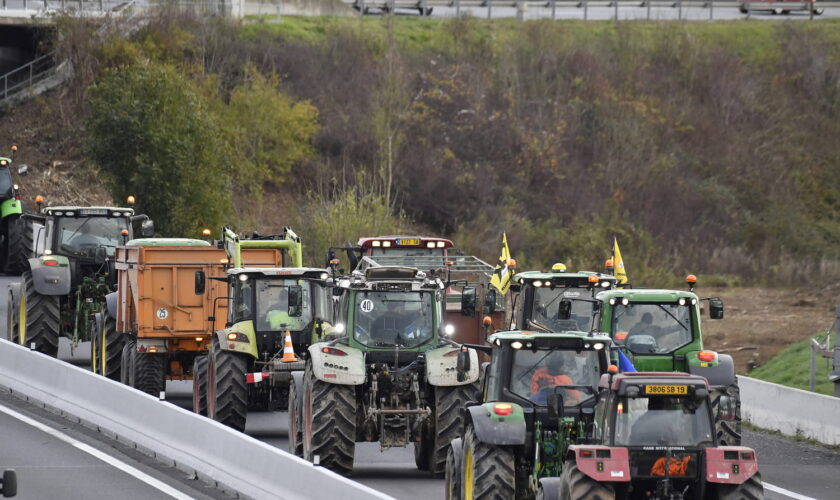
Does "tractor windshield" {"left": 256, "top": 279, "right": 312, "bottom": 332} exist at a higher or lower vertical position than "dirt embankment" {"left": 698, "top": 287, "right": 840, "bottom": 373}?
higher

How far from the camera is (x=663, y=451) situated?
1282cm

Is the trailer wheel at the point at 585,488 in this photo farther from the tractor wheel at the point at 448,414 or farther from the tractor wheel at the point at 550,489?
the tractor wheel at the point at 448,414

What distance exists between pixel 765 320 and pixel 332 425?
25.8 metres

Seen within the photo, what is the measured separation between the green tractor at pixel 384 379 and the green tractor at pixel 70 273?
9491 millimetres

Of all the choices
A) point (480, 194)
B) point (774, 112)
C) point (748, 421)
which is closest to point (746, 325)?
point (748, 421)

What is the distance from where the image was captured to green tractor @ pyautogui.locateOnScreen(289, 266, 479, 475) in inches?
713

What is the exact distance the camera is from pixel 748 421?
2491 cm

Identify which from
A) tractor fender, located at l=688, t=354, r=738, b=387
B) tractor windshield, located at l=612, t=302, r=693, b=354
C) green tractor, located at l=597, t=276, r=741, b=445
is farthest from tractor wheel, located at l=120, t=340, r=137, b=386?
tractor fender, located at l=688, t=354, r=738, b=387

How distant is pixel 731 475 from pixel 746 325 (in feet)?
93.9

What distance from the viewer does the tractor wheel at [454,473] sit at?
49.1ft

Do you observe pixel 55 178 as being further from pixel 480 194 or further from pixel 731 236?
pixel 731 236

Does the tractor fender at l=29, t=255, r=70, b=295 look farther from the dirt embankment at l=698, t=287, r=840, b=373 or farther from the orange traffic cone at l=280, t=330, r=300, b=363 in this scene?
the dirt embankment at l=698, t=287, r=840, b=373

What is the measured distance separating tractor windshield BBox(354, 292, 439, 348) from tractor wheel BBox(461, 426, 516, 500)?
4.53 metres

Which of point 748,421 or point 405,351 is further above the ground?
point 405,351
